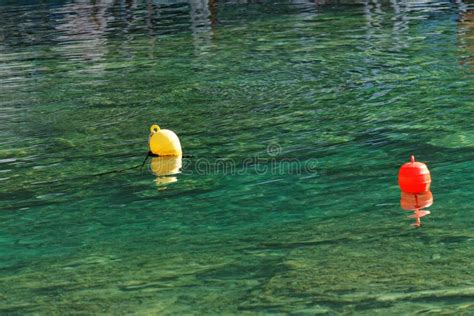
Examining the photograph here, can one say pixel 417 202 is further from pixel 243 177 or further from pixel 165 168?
pixel 165 168

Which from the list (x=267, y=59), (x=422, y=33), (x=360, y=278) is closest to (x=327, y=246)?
(x=360, y=278)

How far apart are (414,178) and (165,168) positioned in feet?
10.3

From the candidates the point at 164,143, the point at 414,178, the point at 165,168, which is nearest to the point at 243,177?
the point at 165,168

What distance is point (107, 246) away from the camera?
8922 millimetres

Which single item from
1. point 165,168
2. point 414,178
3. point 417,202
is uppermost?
point 414,178

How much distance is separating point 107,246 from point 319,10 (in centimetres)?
1911

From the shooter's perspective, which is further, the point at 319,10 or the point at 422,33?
the point at 319,10

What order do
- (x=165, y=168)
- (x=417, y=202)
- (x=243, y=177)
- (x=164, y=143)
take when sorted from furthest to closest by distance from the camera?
(x=164, y=143) → (x=165, y=168) → (x=243, y=177) → (x=417, y=202)

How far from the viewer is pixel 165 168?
11.7 metres

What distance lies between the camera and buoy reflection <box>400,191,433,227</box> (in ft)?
30.7

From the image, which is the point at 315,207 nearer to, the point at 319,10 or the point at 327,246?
the point at 327,246

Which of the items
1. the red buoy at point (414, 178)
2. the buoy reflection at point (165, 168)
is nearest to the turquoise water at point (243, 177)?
the buoy reflection at point (165, 168)

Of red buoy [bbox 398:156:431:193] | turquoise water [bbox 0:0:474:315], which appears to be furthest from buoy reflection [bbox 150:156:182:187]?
red buoy [bbox 398:156:431:193]

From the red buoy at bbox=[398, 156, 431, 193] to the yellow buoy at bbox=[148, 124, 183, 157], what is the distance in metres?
3.16
